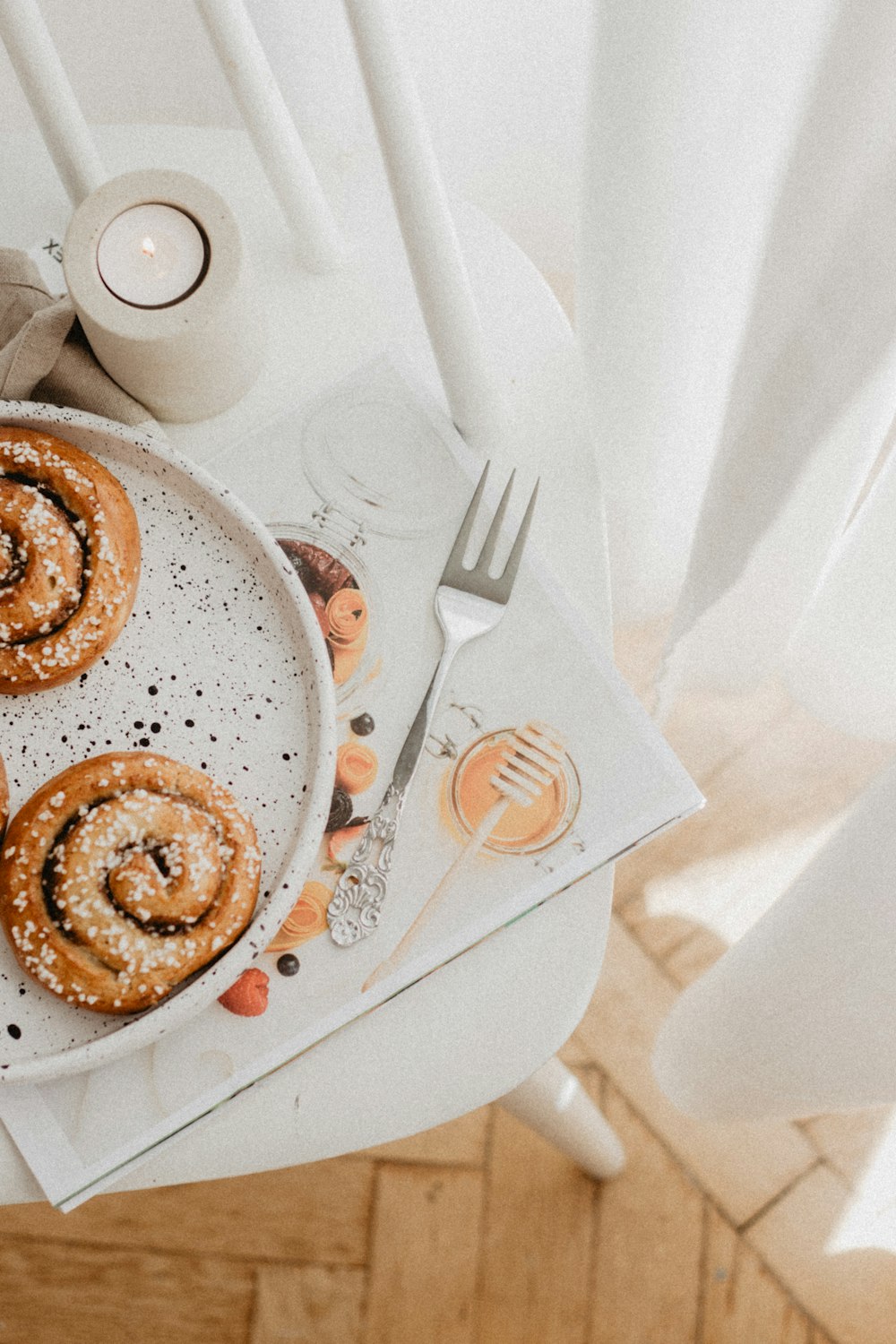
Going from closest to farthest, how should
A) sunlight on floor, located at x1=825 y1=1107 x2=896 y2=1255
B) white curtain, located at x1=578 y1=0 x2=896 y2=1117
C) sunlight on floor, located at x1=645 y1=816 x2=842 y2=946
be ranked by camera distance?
white curtain, located at x1=578 y1=0 x2=896 y2=1117, sunlight on floor, located at x1=825 y1=1107 x2=896 y2=1255, sunlight on floor, located at x1=645 y1=816 x2=842 y2=946

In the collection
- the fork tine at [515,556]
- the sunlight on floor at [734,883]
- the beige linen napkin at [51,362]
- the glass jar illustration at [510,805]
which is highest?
the beige linen napkin at [51,362]

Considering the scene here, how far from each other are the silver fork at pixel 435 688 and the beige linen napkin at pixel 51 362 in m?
0.18

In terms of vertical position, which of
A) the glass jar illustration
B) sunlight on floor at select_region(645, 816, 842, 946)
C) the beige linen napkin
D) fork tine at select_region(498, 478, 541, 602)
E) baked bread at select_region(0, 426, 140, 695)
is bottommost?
sunlight on floor at select_region(645, 816, 842, 946)

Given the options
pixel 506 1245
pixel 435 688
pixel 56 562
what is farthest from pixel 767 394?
pixel 506 1245

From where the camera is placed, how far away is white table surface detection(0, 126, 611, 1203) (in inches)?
21.1

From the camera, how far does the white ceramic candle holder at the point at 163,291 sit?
53cm

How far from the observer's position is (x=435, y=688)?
1.85 feet

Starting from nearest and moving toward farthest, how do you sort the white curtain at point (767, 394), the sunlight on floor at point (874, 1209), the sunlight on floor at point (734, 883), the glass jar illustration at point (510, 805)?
the white curtain at point (767, 394) < the glass jar illustration at point (510, 805) < the sunlight on floor at point (874, 1209) < the sunlight on floor at point (734, 883)

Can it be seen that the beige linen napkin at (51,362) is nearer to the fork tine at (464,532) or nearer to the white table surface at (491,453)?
the white table surface at (491,453)

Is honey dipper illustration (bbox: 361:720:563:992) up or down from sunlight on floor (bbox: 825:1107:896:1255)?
up

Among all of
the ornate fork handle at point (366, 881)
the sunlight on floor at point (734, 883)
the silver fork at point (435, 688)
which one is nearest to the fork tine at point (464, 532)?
the silver fork at point (435, 688)

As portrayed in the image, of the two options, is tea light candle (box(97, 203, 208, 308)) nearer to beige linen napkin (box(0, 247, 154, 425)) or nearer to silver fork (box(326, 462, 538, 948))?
beige linen napkin (box(0, 247, 154, 425))

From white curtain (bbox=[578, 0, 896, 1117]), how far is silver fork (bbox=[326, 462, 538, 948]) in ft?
0.45

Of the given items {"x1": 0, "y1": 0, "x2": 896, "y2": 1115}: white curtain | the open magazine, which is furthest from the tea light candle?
{"x1": 0, "y1": 0, "x2": 896, "y2": 1115}: white curtain
